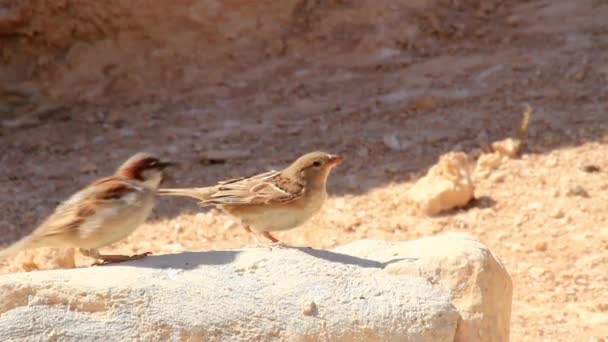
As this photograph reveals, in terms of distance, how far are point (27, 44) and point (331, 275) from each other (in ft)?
24.9

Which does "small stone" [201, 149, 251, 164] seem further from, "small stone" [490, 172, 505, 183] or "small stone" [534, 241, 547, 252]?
"small stone" [534, 241, 547, 252]

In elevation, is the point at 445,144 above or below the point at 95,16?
below

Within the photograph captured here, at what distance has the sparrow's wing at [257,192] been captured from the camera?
5.71 m

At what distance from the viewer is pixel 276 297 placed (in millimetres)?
4680

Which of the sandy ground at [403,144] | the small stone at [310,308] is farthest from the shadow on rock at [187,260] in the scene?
the sandy ground at [403,144]

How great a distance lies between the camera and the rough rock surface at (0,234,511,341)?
14.3 feet

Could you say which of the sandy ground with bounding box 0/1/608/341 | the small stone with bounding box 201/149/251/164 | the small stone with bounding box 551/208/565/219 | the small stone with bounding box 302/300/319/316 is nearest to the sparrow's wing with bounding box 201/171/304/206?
the small stone with bounding box 302/300/319/316

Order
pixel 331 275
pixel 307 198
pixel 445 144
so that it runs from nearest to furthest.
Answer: pixel 331 275 < pixel 307 198 < pixel 445 144

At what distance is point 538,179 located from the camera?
8.92 m

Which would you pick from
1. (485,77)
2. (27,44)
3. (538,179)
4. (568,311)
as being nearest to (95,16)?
(27,44)

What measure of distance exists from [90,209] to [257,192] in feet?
3.25

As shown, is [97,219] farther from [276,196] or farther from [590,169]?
[590,169]

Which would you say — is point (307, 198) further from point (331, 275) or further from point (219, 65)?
point (219, 65)

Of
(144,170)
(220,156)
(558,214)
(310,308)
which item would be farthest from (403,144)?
(310,308)
